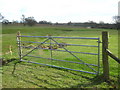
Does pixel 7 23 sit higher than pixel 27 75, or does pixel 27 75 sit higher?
pixel 7 23

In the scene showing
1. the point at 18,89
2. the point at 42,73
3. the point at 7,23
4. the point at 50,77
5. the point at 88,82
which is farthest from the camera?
the point at 7,23

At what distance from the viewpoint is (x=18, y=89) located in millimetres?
3979

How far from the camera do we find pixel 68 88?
3979 mm

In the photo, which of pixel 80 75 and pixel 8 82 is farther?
pixel 80 75

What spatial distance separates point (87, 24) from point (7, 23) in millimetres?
32166

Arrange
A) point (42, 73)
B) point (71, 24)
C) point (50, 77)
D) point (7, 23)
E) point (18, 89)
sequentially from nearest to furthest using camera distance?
point (18, 89) < point (50, 77) < point (42, 73) < point (71, 24) < point (7, 23)

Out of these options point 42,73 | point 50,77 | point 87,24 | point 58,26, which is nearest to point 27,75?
point 42,73

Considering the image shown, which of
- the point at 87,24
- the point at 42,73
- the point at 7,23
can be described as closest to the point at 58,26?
the point at 87,24

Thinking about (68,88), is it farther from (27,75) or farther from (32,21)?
(32,21)

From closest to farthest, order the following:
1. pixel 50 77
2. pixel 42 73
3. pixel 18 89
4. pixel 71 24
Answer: pixel 18 89, pixel 50 77, pixel 42 73, pixel 71 24

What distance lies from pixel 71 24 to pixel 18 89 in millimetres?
43562

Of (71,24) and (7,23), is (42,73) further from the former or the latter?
(7,23)

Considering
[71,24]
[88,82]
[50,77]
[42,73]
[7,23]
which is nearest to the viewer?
[88,82]

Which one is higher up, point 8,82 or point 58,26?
point 58,26
